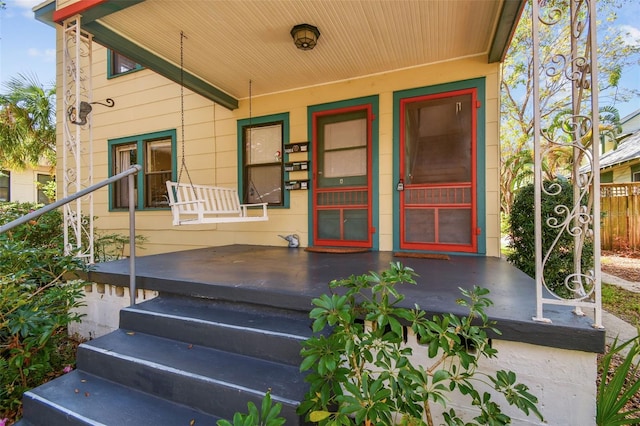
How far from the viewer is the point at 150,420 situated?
1449mm

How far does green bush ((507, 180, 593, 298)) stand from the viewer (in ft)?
9.97

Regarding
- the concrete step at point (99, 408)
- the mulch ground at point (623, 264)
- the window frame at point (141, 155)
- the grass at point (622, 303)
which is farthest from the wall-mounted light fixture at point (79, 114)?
the mulch ground at point (623, 264)

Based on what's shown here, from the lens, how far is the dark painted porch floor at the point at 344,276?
55.7 inches

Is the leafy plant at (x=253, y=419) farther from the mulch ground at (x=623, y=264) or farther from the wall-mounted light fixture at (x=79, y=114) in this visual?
the mulch ground at (x=623, y=264)

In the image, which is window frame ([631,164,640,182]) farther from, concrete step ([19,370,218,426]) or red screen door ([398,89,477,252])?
concrete step ([19,370,218,426])

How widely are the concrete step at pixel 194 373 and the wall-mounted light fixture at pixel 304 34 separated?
2945 millimetres

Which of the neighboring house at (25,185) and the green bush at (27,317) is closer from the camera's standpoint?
the green bush at (27,317)

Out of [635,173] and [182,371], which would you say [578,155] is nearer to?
[182,371]

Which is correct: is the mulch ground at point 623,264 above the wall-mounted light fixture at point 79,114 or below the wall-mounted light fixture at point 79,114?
below

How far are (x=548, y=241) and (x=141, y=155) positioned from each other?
21.1 ft

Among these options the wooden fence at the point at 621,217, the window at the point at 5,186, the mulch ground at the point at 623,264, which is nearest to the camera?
the mulch ground at the point at 623,264

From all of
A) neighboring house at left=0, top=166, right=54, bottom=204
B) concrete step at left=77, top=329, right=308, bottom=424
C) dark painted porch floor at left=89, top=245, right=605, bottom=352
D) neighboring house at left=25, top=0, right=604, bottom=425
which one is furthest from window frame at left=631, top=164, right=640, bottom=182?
neighboring house at left=0, top=166, right=54, bottom=204

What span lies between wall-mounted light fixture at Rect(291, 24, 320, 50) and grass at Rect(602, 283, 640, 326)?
436cm

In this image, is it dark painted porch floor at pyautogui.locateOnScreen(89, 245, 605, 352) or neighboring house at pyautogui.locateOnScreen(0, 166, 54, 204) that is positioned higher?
neighboring house at pyautogui.locateOnScreen(0, 166, 54, 204)
